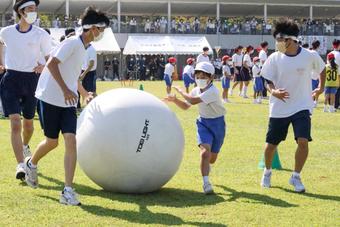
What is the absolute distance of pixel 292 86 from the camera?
8.18 m

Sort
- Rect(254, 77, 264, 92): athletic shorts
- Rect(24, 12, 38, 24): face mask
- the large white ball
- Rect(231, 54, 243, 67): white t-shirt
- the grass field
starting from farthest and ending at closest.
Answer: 1. Rect(231, 54, 243, 67): white t-shirt
2. Rect(254, 77, 264, 92): athletic shorts
3. Rect(24, 12, 38, 24): face mask
4. the large white ball
5. the grass field

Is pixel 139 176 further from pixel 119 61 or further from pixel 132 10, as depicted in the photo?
pixel 132 10

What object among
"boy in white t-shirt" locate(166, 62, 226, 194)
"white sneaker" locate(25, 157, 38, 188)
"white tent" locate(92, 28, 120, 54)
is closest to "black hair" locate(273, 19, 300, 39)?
"boy in white t-shirt" locate(166, 62, 226, 194)

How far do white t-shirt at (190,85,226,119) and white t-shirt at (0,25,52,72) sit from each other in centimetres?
219

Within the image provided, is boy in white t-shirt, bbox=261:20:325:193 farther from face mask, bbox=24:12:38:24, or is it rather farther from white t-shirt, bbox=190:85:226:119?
face mask, bbox=24:12:38:24

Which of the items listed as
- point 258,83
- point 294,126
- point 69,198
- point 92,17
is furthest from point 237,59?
point 69,198

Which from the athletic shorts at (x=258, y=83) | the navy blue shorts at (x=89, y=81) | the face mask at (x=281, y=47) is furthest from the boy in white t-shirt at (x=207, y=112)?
the athletic shorts at (x=258, y=83)

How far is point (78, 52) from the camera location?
7098mm

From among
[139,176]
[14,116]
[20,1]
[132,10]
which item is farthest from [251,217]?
[132,10]

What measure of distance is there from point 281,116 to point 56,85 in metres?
2.91

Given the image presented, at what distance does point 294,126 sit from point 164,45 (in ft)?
138

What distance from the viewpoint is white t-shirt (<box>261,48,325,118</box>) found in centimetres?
814

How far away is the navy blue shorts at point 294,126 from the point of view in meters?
8.09

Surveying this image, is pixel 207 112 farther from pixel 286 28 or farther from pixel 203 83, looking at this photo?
pixel 286 28
